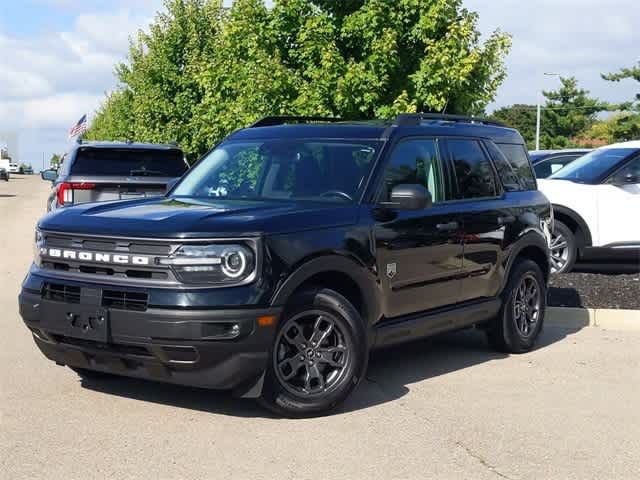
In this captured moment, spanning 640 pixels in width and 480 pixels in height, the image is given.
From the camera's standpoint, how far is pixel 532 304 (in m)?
8.66

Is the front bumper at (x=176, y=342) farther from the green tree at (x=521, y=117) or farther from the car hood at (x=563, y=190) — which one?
the green tree at (x=521, y=117)

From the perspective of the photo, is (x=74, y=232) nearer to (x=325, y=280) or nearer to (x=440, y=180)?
(x=325, y=280)

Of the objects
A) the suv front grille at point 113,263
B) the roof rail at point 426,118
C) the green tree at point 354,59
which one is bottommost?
the suv front grille at point 113,263

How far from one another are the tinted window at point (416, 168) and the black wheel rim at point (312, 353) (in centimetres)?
109

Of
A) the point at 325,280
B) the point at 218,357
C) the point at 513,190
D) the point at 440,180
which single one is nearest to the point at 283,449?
the point at 218,357

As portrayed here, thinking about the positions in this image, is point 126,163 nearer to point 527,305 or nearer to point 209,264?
point 527,305

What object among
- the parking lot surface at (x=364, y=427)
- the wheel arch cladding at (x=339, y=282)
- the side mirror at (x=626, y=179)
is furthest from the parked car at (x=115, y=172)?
the wheel arch cladding at (x=339, y=282)

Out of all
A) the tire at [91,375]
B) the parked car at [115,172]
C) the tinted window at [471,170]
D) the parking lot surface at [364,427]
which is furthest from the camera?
the parked car at [115,172]

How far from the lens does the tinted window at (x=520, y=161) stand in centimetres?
853

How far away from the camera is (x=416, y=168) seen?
7.17 metres

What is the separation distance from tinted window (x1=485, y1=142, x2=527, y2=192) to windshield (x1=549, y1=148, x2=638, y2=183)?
15.5 ft

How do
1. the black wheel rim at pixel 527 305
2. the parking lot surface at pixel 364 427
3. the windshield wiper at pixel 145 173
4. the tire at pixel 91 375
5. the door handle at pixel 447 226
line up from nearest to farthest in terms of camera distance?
the parking lot surface at pixel 364 427, the tire at pixel 91 375, the door handle at pixel 447 226, the black wheel rim at pixel 527 305, the windshield wiper at pixel 145 173

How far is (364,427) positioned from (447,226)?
1953mm

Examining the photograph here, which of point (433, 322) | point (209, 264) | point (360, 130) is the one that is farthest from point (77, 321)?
point (433, 322)
